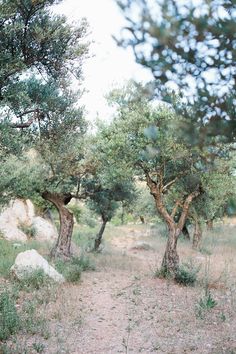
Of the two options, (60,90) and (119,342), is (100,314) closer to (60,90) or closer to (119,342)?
(119,342)

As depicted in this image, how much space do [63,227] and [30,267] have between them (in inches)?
243

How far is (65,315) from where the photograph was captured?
Answer: 384 inches

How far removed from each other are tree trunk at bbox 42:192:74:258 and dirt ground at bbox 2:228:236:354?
12.7ft

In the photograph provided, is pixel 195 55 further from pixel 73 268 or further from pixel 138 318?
pixel 73 268

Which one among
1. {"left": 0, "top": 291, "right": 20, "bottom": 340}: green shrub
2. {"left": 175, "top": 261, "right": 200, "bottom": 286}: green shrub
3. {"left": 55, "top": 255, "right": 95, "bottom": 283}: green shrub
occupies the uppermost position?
{"left": 175, "top": 261, "right": 200, "bottom": 286}: green shrub

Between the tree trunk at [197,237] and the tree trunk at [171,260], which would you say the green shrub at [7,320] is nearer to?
the tree trunk at [171,260]

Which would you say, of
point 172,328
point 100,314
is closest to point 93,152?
point 100,314

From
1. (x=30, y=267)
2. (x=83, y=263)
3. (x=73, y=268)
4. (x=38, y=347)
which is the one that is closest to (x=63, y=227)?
(x=83, y=263)

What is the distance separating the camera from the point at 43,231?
2955 cm

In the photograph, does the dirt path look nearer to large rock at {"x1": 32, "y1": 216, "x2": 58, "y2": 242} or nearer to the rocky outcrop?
the rocky outcrop

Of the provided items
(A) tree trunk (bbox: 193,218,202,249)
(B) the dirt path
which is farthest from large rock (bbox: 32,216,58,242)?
(B) the dirt path

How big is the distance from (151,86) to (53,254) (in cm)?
1674

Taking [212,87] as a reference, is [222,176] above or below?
above

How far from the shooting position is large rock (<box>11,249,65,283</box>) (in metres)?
12.9
